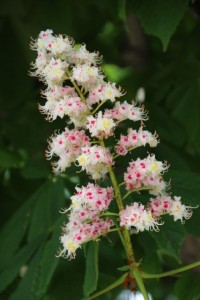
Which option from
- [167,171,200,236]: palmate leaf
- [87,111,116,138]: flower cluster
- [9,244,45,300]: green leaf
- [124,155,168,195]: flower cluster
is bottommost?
[9,244,45,300]: green leaf

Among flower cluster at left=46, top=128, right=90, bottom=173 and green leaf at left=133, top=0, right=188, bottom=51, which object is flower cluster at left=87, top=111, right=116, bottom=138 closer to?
flower cluster at left=46, top=128, right=90, bottom=173

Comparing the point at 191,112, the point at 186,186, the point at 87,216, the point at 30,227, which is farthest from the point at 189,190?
the point at 191,112

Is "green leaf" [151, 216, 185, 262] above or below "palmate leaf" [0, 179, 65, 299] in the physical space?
below

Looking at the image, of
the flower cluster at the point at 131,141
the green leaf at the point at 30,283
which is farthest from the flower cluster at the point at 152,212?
the green leaf at the point at 30,283

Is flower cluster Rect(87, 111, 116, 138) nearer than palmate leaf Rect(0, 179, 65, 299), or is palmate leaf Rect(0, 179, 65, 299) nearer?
flower cluster Rect(87, 111, 116, 138)

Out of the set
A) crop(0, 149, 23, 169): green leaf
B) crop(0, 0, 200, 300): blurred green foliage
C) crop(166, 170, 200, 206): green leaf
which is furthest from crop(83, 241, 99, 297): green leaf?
crop(0, 149, 23, 169): green leaf

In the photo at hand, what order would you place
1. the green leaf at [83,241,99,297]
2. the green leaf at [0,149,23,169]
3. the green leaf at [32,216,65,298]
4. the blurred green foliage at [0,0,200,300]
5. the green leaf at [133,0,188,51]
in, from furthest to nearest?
the green leaf at [0,149,23,169], the green leaf at [133,0,188,51], the blurred green foliage at [0,0,200,300], the green leaf at [32,216,65,298], the green leaf at [83,241,99,297]

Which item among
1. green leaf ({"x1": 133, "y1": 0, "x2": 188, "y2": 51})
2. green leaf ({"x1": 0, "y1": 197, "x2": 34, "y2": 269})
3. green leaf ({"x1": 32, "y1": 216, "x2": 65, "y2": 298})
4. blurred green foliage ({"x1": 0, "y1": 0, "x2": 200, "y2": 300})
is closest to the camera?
green leaf ({"x1": 32, "y1": 216, "x2": 65, "y2": 298})
